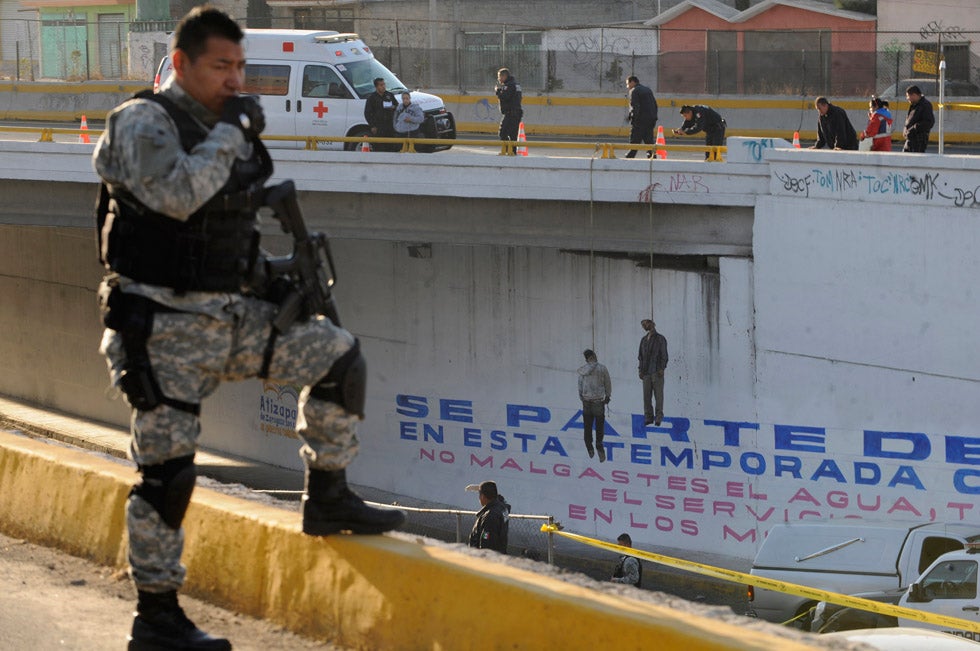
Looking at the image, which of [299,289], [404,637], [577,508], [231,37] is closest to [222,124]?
[231,37]

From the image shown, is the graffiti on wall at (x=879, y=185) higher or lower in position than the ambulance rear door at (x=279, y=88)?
lower

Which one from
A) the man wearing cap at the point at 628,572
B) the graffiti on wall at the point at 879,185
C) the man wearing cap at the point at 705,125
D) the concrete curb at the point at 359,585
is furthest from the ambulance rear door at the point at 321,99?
the concrete curb at the point at 359,585

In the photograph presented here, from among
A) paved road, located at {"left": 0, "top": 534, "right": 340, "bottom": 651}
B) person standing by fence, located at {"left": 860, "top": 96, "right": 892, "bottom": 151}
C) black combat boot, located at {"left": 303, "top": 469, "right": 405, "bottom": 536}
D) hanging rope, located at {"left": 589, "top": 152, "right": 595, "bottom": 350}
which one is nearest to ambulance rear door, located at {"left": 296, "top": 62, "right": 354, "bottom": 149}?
hanging rope, located at {"left": 589, "top": 152, "right": 595, "bottom": 350}

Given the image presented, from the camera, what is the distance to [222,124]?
130 inches

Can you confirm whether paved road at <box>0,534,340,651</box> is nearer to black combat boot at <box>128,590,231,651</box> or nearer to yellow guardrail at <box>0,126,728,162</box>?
black combat boot at <box>128,590,231,651</box>

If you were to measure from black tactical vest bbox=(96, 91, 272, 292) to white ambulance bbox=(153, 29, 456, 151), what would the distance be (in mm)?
17942

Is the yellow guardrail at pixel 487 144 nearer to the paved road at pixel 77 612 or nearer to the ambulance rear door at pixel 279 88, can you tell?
the ambulance rear door at pixel 279 88

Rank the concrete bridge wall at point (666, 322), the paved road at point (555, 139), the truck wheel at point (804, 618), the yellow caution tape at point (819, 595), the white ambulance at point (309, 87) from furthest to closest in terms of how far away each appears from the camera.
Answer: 1. the paved road at point (555, 139)
2. the white ambulance at point (309, 87)
3. the concrete bridge wall at point (666, 322)
4. the truck wheel at point (804, 618)
5. the yellow caution tape at point (819, 595)

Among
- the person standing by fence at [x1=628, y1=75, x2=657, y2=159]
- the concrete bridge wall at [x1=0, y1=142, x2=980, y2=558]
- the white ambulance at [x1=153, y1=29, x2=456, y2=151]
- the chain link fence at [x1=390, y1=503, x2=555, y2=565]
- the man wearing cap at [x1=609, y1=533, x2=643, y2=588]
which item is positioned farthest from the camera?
the white ambulance at [x1=153, y1=29, x2=456, y2=151]

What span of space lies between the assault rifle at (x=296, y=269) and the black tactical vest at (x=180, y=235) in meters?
0.11

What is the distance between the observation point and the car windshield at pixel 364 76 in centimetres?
2128

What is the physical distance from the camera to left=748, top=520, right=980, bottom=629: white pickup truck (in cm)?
1383

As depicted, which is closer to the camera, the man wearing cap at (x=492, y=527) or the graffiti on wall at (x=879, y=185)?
the man wearing cap at (x=492, y=527)

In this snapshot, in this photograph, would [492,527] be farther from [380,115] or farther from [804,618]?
[380,115]
